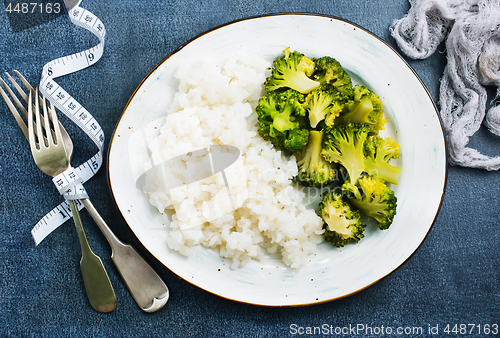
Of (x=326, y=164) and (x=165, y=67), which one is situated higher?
(x=165, y=67)

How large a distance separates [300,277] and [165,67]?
197cm

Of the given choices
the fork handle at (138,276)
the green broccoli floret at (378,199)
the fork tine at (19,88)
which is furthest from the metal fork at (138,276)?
the green broccoli floret at (378,199)

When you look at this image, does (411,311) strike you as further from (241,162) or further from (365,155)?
(241,162)

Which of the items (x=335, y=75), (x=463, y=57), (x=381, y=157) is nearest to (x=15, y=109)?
(x=335, y=75)

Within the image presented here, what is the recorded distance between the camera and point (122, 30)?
2.87 metres

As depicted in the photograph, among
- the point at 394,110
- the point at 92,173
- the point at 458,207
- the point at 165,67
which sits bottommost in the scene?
the point at 458,207

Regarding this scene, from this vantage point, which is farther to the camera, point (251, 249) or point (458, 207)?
point (458, 207)

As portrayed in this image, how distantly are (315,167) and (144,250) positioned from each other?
4.94 feet


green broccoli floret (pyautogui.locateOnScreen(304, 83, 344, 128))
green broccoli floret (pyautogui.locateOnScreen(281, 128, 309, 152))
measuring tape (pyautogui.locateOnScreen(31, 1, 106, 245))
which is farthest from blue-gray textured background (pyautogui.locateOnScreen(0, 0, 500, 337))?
green broccoli floret (pyautogui.locateOnScreen(281, 128, 309, 152))

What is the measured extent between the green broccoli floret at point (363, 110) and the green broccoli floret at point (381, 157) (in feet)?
0.43

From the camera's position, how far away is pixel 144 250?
104 inches

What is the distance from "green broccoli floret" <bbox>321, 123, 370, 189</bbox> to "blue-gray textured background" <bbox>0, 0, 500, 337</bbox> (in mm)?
1002

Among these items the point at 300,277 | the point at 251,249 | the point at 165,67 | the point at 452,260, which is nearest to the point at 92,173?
the point at 165,67

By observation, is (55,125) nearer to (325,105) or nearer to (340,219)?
(325,105)
